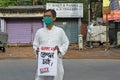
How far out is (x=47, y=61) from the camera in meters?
6.50

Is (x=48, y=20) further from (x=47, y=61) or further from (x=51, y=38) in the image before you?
(x=47, y=61)

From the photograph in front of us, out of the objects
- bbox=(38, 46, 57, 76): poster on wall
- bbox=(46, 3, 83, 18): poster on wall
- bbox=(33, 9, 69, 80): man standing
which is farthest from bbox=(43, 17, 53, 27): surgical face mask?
bbox=(46, 3, 83, 18): poster on wall

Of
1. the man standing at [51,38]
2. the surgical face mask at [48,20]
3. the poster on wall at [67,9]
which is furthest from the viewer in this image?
the poster on wall at [67,9]

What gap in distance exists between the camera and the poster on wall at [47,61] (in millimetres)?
6461

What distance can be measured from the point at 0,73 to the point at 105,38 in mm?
21148

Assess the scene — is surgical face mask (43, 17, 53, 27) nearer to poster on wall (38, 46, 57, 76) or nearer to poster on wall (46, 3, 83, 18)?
poster on wall (38, 46, 57, 76)

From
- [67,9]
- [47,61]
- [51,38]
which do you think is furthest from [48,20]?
[67,9]

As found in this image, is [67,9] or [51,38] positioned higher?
[67,9]

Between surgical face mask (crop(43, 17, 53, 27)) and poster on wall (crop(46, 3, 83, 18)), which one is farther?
poster on wall (crop(46, 3, 83, 18))

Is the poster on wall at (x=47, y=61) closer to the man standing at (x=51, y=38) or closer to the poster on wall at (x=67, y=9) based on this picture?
the man standing at (x=51, y=38)

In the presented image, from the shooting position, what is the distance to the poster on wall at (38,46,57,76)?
21.2 ft

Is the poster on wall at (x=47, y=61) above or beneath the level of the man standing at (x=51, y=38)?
beneath

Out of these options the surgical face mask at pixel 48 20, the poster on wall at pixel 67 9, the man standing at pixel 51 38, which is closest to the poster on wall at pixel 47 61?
the man standing at pixel 51 38

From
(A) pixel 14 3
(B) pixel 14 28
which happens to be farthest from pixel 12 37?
(A) pixel 14 3
